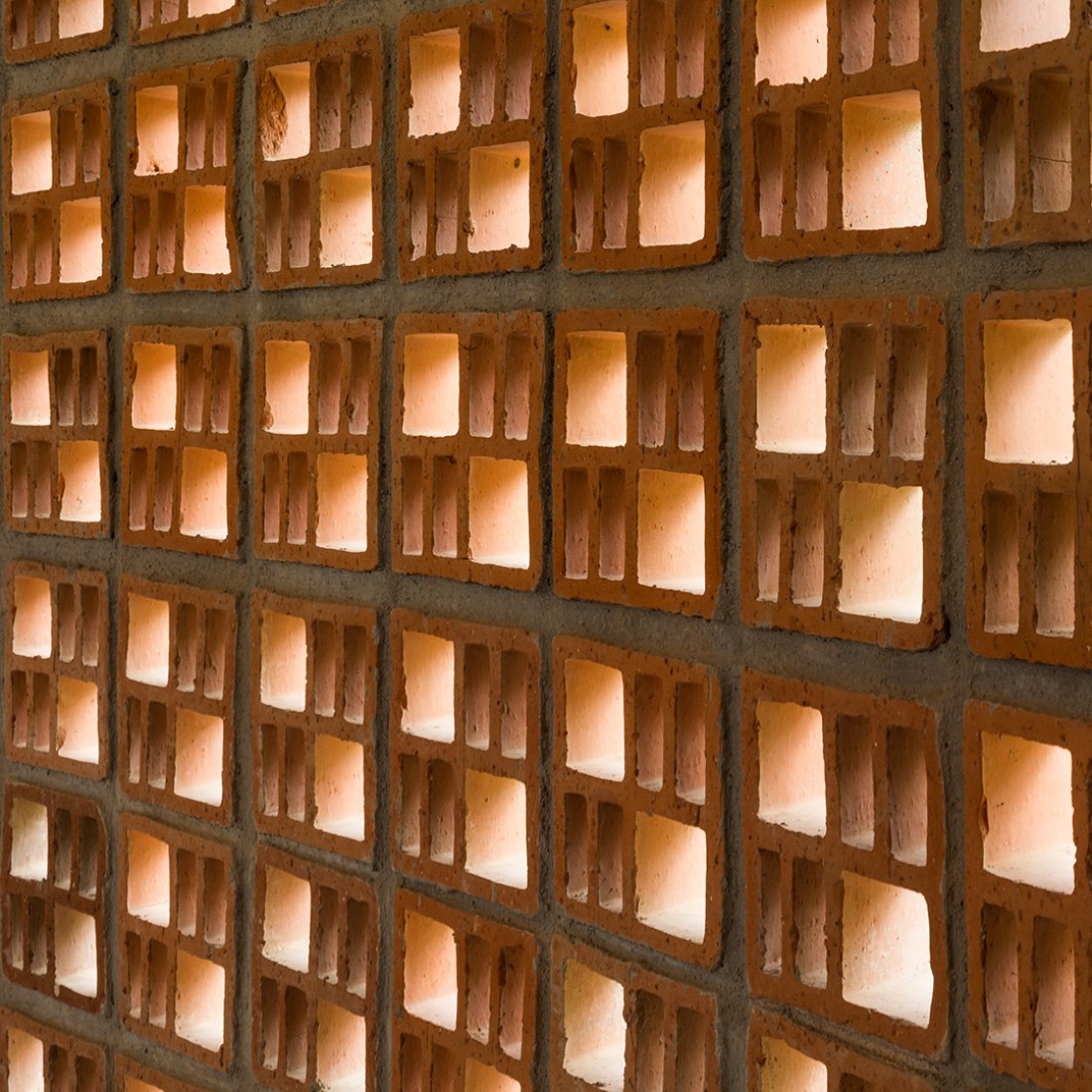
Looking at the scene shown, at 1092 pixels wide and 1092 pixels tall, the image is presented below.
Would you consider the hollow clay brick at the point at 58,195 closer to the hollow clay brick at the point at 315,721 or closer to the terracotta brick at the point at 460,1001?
the hollow clay brick at the point at 315,721

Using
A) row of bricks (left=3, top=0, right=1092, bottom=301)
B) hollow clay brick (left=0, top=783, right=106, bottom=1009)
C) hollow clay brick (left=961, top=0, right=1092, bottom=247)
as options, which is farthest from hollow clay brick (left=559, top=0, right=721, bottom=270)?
hollow clay brick (left=0, top=783, right=106, bottom=1009)

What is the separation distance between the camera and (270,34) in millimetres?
1237

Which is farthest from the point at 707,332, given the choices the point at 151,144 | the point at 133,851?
the point at 133,851

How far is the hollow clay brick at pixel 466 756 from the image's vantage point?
1083mm

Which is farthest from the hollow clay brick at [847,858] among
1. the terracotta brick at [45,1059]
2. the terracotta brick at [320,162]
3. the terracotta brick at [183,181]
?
the terracotta brick at [45,1059]

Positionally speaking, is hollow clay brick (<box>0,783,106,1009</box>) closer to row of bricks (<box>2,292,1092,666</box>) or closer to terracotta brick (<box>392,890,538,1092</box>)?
row of bricks (<box>2,292,1092,666</box>)

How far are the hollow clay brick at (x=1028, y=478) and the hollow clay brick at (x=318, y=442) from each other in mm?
456

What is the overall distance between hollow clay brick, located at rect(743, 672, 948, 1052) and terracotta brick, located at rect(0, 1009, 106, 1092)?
684 mm

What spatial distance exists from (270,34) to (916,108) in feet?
1.72

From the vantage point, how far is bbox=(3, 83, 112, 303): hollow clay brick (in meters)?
1.38

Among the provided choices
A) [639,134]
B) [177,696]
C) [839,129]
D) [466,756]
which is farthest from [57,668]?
[839,129]

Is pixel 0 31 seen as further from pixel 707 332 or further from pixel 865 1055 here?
pixel 865 1055

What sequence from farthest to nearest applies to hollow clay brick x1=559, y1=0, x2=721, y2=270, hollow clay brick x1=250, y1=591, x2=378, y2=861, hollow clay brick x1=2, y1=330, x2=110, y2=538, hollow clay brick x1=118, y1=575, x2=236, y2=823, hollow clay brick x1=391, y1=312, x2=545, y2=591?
hollow clay brick x1=2, y1=330, x2=110, y2=538, hollow clay brick x1=118, y1=575, x2=236, y2=823, hollow clay brick x1=250, y1=591, x2=378, y2=861, hollow clay brick x1=391, y1=312, x2=545, y2=591, hollow clay brick x1=559, y1=0, x2=721, y2=270

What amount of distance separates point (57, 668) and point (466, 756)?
1.56 ft
